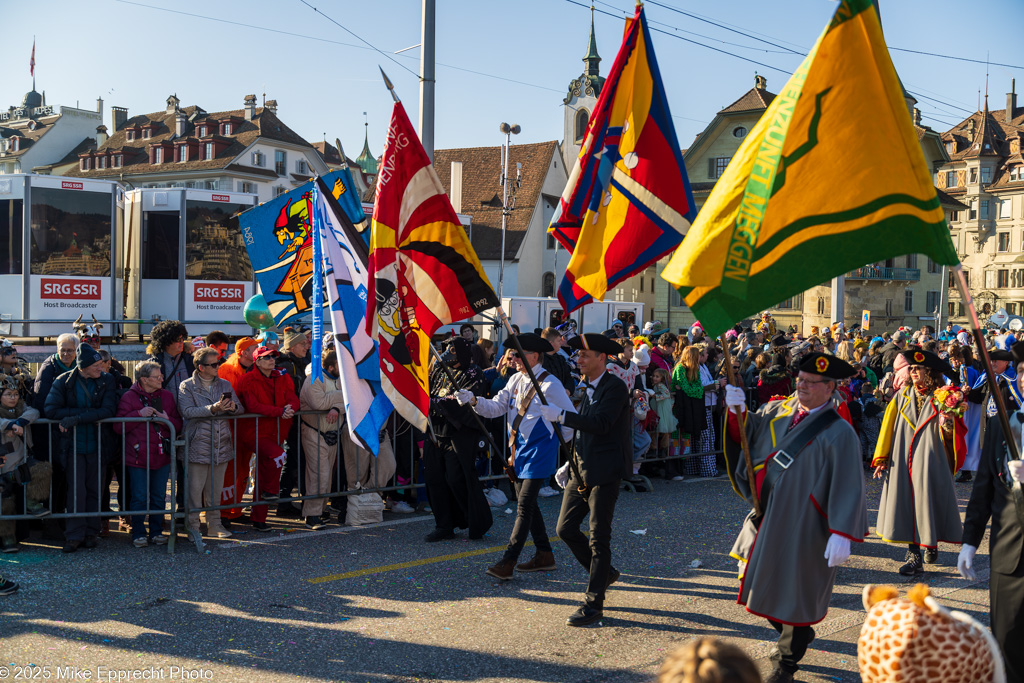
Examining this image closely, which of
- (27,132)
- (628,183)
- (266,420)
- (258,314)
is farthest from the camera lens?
(27,132)

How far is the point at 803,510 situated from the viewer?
4.82 meters

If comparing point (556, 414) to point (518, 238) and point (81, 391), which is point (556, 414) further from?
point (518, 238)

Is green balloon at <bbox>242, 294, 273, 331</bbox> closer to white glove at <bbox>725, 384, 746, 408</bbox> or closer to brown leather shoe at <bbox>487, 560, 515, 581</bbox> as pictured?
brown leather shoe at <bbox>487, 560, 515, 581</bbox>

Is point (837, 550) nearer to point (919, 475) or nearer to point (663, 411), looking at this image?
point (919, 475)

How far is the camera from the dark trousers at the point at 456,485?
8195 millimetres

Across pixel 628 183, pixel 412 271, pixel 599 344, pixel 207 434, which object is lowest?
pixel 207 434

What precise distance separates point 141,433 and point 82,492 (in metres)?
0.69

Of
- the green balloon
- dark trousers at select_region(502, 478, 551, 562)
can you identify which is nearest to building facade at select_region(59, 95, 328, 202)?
the green balloon

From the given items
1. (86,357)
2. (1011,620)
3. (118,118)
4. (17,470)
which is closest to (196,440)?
(86,357)

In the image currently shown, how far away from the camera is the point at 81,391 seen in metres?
7.79

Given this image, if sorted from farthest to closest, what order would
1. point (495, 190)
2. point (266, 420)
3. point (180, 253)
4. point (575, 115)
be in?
point (575, 115) < point (495, 190) < point (180, 253) < point (266, 420)

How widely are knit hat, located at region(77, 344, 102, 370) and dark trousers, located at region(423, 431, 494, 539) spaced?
3022 millimetres

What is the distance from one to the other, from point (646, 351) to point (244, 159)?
57224 mm

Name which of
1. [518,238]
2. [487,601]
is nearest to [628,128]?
[487,601]
